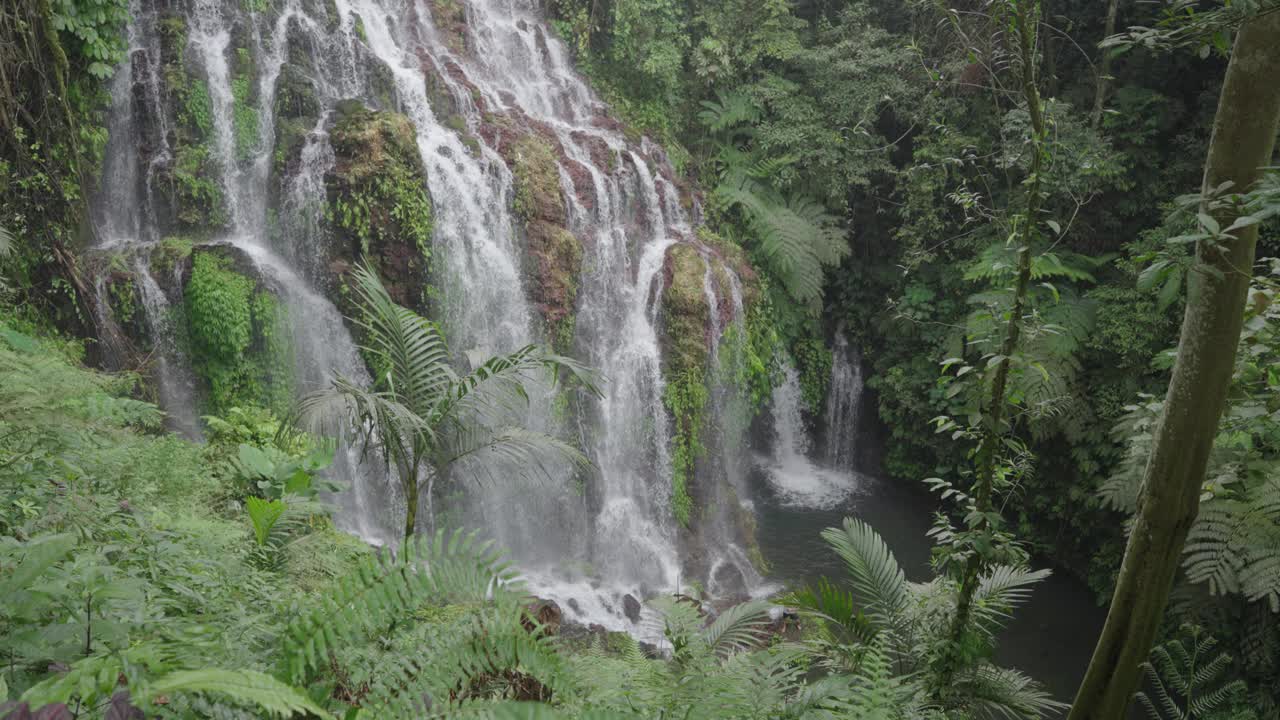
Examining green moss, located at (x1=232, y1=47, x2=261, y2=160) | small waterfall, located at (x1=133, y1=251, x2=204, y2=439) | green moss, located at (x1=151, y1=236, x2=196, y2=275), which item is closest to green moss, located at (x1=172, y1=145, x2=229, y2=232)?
green moss, located at (x1=232, y1=47, x2=261, y2=160)

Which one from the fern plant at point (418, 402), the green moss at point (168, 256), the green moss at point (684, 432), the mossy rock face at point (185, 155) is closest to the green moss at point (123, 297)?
the green moss at point (168, 256)

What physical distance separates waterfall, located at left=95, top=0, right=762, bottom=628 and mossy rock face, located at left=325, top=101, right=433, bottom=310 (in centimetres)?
16

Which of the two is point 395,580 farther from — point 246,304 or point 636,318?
point 636,318

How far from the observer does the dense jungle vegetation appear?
222 cm

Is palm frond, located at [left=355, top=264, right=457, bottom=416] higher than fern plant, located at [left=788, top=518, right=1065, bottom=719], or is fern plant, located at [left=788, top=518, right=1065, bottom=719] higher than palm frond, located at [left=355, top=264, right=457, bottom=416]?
palm frond, located at [left=355, top=264, right=457, bottom=416]

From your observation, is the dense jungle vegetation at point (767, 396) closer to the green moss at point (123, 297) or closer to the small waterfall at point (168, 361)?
the green moss at point (123, 297)

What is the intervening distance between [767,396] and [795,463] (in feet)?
5.53

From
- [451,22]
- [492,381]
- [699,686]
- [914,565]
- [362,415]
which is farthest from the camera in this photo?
[451,22]

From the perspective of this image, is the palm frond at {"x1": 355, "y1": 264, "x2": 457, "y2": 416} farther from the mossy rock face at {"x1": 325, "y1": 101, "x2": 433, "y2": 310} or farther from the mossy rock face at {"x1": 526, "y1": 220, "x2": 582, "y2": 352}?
the mossy rock face at {"x1": 526, "y1": 220, "x2": 582, "y2": 352}

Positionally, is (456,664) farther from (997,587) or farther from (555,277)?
(555,277)

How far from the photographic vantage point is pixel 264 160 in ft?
29.6

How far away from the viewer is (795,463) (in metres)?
12.7

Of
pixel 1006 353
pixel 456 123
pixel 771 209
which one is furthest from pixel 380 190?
pixel 1006 353

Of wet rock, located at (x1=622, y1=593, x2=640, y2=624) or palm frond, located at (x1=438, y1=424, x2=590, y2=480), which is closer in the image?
palm frond, located at (x1=438, y1=424, x2=590, y2=480)
